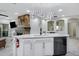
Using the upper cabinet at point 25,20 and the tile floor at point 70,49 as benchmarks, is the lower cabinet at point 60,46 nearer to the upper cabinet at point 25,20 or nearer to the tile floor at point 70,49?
the tile floor at point 70,49

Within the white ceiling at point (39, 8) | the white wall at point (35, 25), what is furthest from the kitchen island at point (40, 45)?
the white ceiling at point (39, 8)

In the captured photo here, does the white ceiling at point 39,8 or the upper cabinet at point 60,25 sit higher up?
the white ceiling at point 39,8

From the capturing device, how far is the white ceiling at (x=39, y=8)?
2.08m

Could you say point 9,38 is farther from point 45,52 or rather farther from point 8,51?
point 45,52

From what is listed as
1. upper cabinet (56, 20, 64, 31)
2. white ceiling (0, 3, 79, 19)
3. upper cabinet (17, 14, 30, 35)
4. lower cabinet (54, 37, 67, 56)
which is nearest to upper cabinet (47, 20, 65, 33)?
upper cabinet (56, 20, 64, 31)

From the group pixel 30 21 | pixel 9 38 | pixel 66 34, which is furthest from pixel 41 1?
pixel 9 38

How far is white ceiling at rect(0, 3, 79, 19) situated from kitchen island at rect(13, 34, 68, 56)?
1.53 ft

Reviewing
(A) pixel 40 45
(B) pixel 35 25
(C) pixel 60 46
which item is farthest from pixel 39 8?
(C) pixel 60 46

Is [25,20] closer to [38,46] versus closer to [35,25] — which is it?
[35,25]

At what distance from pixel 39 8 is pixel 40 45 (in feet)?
2.58

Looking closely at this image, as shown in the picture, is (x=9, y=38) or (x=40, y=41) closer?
(x=9, y=38)

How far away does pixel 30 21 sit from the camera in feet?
7.06

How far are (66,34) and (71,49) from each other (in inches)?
12.7

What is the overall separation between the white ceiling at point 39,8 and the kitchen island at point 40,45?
466mm
